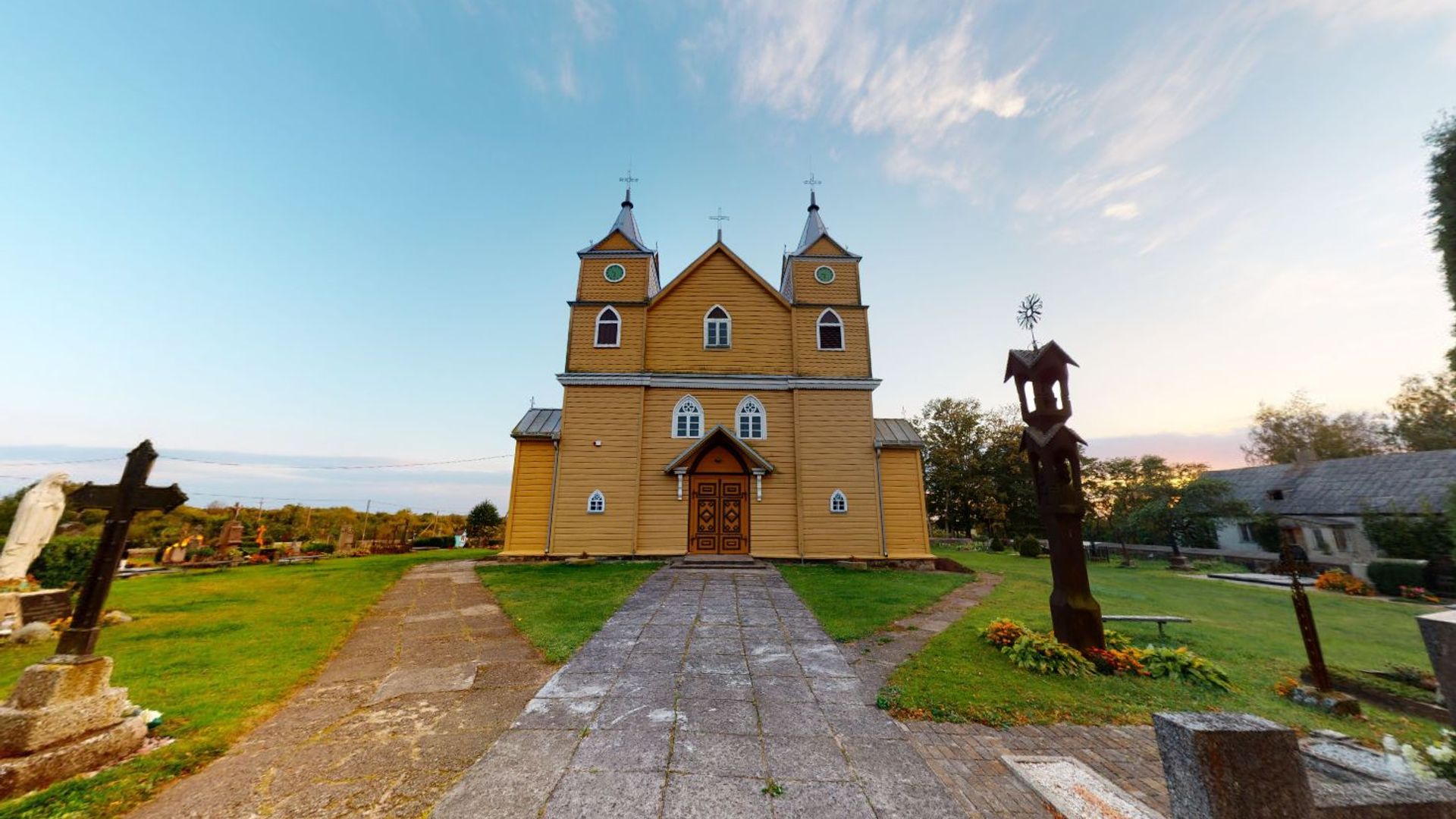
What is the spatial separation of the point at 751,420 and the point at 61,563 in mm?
17001

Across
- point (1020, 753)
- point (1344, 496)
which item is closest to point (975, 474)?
point (1344, 496)

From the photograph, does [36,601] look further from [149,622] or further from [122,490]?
[122,490]

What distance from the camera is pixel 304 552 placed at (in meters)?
22.3

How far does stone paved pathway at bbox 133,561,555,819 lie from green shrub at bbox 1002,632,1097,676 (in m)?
6.01

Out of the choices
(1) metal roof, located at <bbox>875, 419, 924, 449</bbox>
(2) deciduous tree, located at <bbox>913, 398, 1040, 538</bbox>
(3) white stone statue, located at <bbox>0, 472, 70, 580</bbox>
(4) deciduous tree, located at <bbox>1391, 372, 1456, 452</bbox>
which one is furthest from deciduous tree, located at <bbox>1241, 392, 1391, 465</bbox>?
(3) white stone statue, located at <bbox>0, 472, 70, 580</bbox>

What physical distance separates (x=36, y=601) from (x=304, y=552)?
53.7ft

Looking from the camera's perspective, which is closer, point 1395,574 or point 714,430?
point 714,430

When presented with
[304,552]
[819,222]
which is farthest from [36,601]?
[819,222]

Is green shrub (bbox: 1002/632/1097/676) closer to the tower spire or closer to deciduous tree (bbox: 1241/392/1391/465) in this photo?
the tower spire

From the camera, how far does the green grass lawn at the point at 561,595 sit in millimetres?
7043

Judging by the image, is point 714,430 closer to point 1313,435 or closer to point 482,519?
point 482,519

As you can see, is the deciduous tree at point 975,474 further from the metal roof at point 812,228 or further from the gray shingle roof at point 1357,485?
the metal roof at point 812,228

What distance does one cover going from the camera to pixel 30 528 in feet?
29.9

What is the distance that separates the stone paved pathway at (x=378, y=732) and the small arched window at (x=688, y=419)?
29.4 feet
